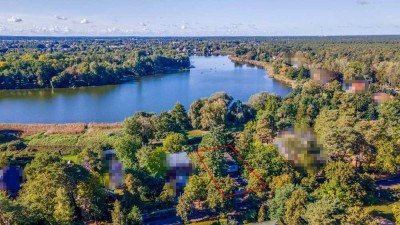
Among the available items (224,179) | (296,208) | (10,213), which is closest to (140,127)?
(224,179)

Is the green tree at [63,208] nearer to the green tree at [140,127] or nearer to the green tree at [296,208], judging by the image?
the green tree at [296,208]

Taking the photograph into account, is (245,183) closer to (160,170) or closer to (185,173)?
(185,173)

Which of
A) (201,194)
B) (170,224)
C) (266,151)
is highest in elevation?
(266,151)

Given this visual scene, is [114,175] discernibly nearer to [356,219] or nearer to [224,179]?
[224,179]

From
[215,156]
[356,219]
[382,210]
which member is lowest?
[382,210]

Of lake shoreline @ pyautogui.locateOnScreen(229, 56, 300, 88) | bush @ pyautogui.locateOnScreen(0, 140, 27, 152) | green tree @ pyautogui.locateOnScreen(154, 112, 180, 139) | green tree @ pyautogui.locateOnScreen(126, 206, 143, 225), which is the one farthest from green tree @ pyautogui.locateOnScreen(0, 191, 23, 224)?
lake shoreline @ pyautogui.locateOnScreen(229, 56, 300, 88)

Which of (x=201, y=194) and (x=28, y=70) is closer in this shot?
(x=201, y=194)

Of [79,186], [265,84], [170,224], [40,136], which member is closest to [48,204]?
[79,186]

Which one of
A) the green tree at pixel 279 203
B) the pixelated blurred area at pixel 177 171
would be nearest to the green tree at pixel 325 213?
the green tree at pixel 279 203
